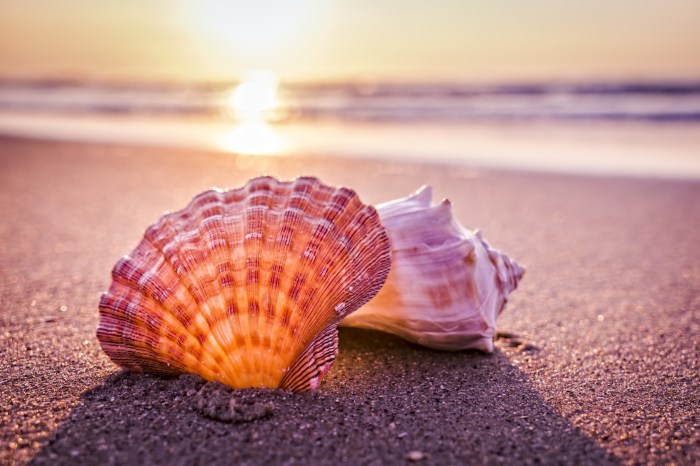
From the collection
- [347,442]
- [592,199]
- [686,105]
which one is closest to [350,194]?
[347,442]

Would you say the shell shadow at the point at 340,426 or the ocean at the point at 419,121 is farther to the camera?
the ocean at the point at 419,121

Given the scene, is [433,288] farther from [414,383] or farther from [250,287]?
[250,287]

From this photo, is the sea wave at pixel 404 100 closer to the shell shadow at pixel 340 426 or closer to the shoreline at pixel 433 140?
the shoreline at pixel 433 140

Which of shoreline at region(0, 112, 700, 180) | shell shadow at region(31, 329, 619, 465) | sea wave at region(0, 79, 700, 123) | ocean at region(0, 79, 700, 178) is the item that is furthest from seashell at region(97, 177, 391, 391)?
sea wave at region(0, 79, 700, 123)

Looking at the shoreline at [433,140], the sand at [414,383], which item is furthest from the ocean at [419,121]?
the sand at [414,383]

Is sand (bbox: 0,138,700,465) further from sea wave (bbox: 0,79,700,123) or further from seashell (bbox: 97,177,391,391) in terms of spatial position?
sea wave (bbox: 0,79,700,123)

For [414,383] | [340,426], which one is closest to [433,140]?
[414,383]
